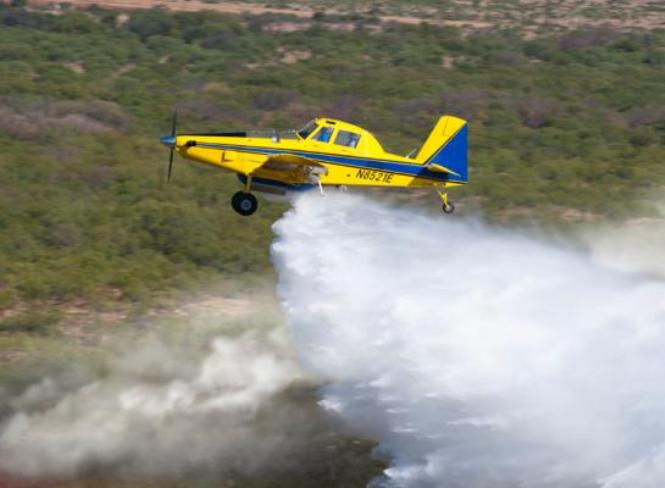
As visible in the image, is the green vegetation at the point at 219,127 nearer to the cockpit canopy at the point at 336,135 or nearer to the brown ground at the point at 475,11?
the brown ground at the point at 475,11

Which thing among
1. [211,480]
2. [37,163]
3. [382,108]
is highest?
[382,108]

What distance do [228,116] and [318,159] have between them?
22.9 metres

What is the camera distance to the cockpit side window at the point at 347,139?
87.8ft

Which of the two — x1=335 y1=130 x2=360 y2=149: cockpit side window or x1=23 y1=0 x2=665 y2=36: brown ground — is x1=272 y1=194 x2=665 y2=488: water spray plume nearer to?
x1=335 y1=130 x2=360 y2=149: cockpit side window

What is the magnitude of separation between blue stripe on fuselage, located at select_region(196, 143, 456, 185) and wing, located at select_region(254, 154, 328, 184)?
178mm

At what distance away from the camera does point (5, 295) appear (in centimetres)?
3388

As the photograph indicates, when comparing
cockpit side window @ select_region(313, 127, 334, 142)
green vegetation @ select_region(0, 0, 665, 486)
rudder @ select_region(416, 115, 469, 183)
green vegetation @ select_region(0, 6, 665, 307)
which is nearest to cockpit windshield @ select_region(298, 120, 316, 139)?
cockpit side window @ select_region(313, 127, 334, 142)

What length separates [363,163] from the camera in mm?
26922

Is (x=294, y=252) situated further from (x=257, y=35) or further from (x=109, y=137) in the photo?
(x=257, y=35)

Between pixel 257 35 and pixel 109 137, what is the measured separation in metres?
24.6

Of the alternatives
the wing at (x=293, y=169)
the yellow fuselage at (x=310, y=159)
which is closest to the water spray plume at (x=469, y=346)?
the wing at (x=293, y=169)

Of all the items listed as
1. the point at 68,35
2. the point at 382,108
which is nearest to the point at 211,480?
the point at 382,108

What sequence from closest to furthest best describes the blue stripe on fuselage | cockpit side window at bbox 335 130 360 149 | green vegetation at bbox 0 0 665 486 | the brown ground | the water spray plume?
the water spray plume
the blue stripe on fuselage
cockpit side window at bbox 335 130 360 149
green vegetation at bbox 0 0 665 486
the brown ground

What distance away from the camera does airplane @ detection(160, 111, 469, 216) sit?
26312 millimetres
